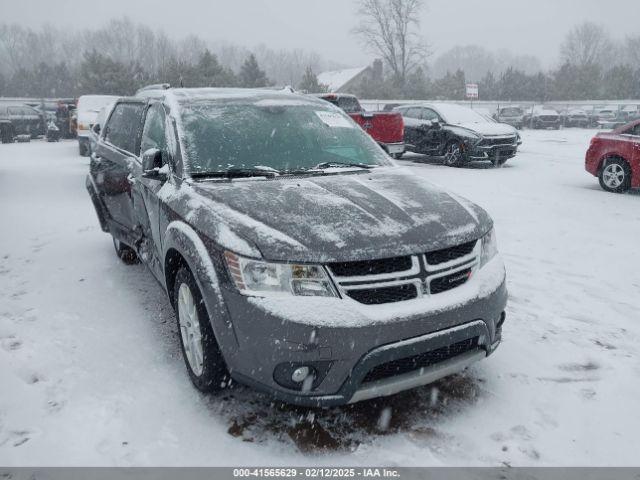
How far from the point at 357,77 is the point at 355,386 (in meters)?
58.2

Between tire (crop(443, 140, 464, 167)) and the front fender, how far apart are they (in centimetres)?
1132

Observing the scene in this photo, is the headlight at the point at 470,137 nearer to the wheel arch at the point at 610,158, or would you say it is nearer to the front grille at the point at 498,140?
the front grille at the point at 498,140

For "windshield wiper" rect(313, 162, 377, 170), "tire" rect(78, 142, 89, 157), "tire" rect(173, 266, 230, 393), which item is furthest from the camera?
"tire" rect(78, 142, 89, 157)

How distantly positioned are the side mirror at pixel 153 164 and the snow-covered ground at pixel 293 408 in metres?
1.25

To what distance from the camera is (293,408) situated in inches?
120

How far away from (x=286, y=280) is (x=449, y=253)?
3.01 feet

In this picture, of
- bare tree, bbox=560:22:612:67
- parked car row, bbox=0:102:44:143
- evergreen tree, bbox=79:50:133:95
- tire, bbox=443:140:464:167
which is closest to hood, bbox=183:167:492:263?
tire, bbox=443:140:464:167

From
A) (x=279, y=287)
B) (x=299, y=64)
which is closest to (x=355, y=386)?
(x=279, y=287)

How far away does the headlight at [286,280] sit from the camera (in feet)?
8.29

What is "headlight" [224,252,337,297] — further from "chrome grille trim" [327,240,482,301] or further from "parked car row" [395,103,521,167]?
"parked car row" [395,103,521,167]

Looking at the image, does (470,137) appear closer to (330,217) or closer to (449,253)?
(449,253)

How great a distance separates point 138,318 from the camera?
4.30 metres

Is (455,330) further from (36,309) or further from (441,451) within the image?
(36,309)

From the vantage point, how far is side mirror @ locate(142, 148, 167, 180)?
138 inches
